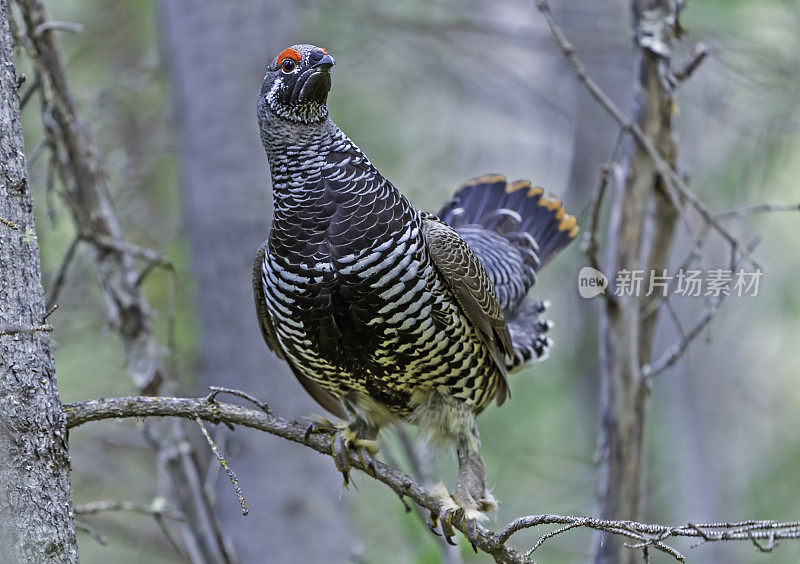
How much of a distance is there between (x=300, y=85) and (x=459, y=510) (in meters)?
1.58

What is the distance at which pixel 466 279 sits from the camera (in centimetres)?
298

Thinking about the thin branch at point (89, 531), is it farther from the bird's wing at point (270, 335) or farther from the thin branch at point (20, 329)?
the bird's wing at point (270, 335)

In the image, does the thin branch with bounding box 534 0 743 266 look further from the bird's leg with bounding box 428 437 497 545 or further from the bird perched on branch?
the bird's leg with bounding box 428 437 497 545

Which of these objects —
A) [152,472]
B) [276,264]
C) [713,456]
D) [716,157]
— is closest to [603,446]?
[276,264]

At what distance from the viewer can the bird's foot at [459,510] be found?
2.81m

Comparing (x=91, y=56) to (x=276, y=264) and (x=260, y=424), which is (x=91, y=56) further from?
(x=260, y=424)

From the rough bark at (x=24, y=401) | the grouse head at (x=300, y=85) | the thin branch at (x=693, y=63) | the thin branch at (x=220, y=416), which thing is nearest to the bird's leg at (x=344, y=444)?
the thin branch at (x=220, y=416)

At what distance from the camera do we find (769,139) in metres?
6.10

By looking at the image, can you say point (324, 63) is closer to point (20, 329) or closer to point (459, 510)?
point (20, 329)

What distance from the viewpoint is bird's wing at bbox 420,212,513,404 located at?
2.94 m

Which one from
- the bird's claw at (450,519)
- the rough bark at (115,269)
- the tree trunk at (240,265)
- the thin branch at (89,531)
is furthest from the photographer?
the tree trunk at (240,265)

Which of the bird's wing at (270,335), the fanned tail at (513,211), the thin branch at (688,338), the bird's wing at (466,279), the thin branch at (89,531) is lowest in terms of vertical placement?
the thin branch at (89,531)

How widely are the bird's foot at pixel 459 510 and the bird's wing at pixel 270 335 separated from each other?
0.72m

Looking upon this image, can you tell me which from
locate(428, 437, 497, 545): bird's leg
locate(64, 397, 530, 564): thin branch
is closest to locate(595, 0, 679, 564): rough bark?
locate(428, 437, 497, 545): bird's leg
